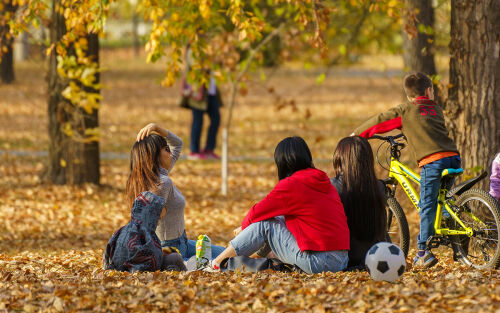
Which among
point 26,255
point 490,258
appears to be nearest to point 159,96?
point 26,255

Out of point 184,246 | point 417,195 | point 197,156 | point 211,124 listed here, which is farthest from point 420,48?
point 184,246

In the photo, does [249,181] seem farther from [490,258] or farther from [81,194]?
[490,258]

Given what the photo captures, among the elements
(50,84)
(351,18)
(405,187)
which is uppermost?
(351,18)

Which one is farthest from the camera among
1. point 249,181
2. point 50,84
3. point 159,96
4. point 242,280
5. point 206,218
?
point 159,96

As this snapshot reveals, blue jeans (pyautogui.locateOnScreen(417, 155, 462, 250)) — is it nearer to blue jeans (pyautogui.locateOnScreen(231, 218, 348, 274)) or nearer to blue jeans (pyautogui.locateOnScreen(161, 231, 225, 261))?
blue jeans (pyautogui.locateOnScreen(231, 218, 348, 274))

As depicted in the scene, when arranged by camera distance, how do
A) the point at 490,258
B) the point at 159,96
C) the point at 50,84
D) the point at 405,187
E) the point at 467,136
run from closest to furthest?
the point at 490,258 → the point at 405,187 → the point at 467,136 → the point at 50,84 → the point at 159,96

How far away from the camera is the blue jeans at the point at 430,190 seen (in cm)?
575

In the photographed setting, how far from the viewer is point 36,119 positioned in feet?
57.2

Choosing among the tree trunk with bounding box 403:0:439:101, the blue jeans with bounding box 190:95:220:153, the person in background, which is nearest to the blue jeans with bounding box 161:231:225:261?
the tree trunk with bounding box 403:0:439:101

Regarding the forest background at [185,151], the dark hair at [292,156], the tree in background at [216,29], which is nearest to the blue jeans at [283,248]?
the forest background at [185,151]

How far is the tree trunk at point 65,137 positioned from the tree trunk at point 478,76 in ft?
15.9

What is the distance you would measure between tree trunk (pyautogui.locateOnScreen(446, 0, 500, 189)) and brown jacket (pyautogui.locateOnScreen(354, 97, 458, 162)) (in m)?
1.21

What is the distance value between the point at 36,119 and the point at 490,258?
13834 millimetres

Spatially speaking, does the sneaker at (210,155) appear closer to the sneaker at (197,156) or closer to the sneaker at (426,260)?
the sneaker at (197,156)
